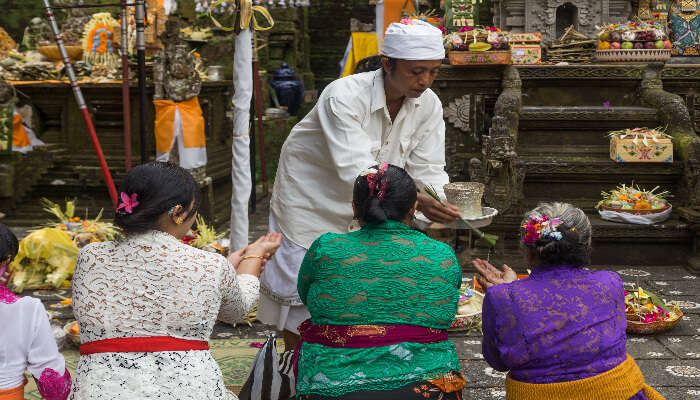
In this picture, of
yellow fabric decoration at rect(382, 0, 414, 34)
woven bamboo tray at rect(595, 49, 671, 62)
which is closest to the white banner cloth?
woven bamboo tray at rect(595, 49, 671, 62)

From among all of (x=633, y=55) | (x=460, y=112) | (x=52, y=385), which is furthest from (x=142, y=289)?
(x=633, y=55)

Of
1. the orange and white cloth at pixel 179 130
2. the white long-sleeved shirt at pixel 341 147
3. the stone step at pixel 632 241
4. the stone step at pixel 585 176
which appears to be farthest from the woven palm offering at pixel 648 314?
the orange and white cloth at pixel 179 130

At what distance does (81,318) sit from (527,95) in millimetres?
6607

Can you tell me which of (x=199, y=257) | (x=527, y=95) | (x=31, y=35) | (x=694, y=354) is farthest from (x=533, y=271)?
(x=31, y=35)

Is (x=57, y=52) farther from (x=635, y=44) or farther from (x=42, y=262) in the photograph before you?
(x=635, y=44)

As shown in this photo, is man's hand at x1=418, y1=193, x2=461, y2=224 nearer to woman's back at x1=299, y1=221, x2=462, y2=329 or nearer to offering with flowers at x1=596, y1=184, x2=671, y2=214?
woman's back at x1=299, y1=221, x2=462, y2=329

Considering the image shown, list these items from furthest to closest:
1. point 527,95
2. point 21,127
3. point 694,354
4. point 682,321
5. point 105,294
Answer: point 21,127 → point 527,95 → point 682,321 → point 694,354 → point 105,294

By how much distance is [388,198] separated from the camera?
287cm

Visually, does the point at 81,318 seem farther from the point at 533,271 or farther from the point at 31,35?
the point at 31,35

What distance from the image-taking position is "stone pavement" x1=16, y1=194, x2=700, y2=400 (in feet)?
14.1

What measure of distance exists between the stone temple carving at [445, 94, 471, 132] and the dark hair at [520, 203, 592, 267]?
17.6 ft

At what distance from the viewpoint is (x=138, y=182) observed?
256 cm

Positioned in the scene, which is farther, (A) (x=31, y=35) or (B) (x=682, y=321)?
(A) (x=31, y=35)

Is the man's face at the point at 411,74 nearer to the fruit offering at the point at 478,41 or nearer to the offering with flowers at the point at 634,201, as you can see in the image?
→ the offering with flowers at the point at 634,201
